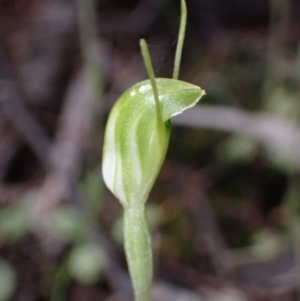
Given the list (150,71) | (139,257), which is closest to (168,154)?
(139,257)

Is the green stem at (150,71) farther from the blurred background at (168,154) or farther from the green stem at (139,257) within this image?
the blurred background at (168,154)

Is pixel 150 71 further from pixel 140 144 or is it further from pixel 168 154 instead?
pixel 168 154

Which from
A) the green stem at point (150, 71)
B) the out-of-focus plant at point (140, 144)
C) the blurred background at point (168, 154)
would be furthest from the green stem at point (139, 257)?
the blurred background at point (168, 154)

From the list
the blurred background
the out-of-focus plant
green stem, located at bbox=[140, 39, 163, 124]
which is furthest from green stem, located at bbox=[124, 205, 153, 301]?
the blurred background

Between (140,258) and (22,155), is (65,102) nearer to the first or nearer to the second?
(22,155)

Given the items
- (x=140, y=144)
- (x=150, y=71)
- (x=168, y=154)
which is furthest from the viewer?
(x=168, y=154)
